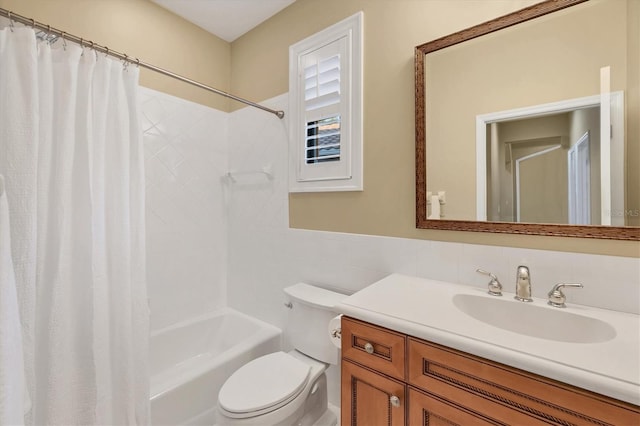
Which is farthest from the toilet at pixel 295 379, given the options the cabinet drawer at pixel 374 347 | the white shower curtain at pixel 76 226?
the white shower curtain at pixel 76 226

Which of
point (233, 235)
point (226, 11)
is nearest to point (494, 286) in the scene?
point (233, 235)

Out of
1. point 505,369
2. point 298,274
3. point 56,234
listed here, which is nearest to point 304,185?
point 298,274

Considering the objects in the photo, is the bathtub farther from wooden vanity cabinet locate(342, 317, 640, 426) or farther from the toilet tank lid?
wooden vanity cabinet locate(342, 317, 640, 426)

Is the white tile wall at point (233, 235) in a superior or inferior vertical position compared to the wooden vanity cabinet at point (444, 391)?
superior

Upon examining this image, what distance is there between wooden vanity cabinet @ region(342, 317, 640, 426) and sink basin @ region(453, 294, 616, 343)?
33 centimetres

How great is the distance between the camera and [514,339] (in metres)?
0.77

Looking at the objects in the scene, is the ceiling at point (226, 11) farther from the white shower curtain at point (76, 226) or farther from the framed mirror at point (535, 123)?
the framed mirror at point (535, 123)

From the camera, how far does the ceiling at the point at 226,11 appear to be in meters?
1.91

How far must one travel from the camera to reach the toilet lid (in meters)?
1.20

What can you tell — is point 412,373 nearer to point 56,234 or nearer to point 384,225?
point 384,225

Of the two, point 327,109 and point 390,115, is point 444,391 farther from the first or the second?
point 327,109

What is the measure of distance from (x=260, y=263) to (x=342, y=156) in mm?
1022

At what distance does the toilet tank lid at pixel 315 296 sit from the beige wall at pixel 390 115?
1.21 ft

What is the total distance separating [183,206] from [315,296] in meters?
1.22
